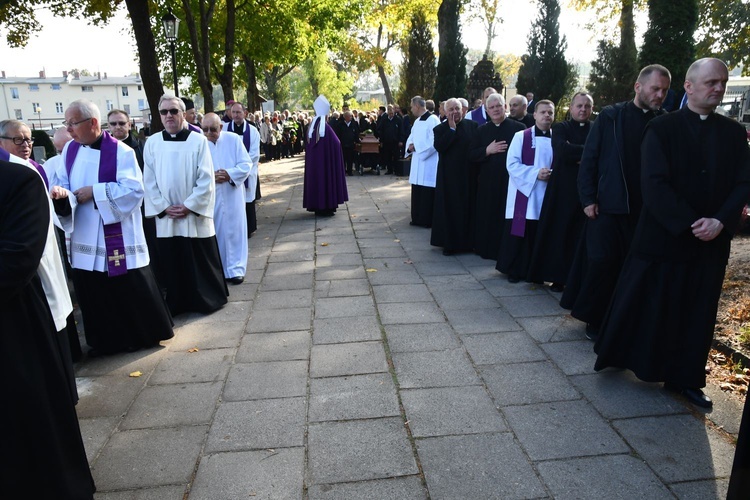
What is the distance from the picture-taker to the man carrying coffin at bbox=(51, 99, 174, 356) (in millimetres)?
4402

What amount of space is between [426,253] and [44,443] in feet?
19.1

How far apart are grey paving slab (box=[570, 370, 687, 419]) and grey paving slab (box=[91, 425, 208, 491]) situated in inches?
97.2

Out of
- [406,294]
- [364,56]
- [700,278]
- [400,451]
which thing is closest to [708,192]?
[700,278]

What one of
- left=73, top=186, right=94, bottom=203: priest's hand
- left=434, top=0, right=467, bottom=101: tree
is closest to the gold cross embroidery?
left=73, top=186, right=94, bottom=203: priest's hand

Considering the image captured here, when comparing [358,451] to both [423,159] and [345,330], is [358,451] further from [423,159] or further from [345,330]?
[423,159]

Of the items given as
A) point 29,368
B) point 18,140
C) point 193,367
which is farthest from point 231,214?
point 29,368

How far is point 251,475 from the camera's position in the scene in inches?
122

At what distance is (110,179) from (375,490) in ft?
10.0

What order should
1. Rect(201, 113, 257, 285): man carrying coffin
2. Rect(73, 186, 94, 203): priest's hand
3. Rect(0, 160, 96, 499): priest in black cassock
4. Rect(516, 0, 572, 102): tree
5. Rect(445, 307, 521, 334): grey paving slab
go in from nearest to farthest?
Rect(0, 160, 96, 499): priest in black cassock → Rect(73, 186, 94, 203): priest's hand → Rect(445, 307, 521, 334): grey paving slab → Rect(201, 113, 257, 285): man carrying coffin → Rect(516, 0, 572, 102): tree

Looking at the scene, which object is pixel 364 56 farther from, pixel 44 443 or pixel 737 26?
pixel 44 443

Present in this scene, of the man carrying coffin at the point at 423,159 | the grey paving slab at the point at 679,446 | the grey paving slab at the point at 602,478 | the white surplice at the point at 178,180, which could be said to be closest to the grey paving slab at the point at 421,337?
the grey paving slab at the point at 679,446

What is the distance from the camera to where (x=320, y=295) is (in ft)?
20.2

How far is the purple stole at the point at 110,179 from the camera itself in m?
4.47

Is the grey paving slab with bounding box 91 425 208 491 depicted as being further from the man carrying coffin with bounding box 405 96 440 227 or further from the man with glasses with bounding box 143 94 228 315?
the man carrying coffin with bounding box 405 96 440 227
